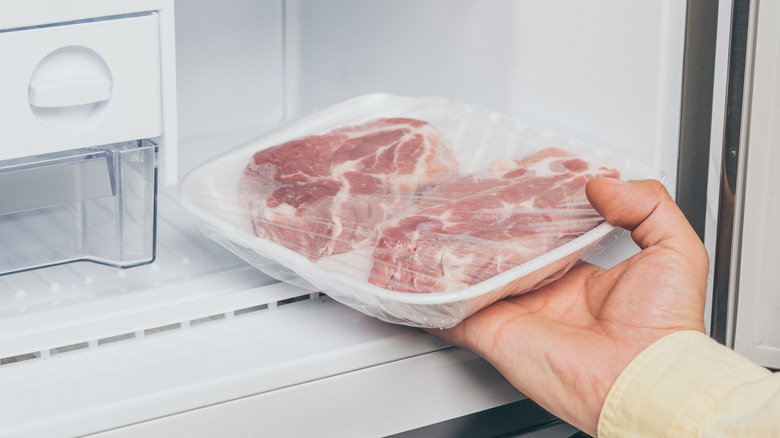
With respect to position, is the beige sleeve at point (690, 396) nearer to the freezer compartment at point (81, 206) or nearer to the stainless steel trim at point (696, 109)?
the stainless steel trim at point (696, 109)

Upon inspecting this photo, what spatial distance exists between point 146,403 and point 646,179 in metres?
0.49

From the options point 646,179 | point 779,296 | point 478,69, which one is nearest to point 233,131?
point 478,69

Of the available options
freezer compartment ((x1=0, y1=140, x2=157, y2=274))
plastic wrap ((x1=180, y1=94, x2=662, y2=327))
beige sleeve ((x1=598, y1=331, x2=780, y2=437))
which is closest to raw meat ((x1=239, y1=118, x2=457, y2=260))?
plastic wrap ((x1=180, y1=94, x2=662, y2=327))

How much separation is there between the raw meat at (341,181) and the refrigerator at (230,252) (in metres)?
0.06

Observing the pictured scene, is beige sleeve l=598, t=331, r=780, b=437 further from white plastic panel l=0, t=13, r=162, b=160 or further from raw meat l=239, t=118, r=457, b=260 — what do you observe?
white plastic panel l=0, t=13, r=162, b=160

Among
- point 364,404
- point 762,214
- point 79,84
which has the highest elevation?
point 79,84

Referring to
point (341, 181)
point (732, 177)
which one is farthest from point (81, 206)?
point (732, 177)

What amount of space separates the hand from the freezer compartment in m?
0.30

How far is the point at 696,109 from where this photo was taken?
92 cm

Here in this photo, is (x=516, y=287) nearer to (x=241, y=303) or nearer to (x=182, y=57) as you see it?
(x=241, y=303)

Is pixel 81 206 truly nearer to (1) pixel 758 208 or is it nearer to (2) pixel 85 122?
(2) pixel 85 122

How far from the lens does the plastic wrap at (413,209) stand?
70cm

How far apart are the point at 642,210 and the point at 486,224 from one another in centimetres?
15

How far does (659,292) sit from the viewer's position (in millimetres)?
739
